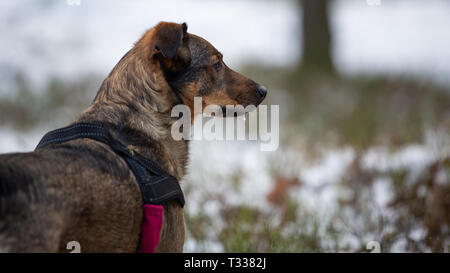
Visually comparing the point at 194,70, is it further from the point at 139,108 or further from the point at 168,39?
the point at 139,108

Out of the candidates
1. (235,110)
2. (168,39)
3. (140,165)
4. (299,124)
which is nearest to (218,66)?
(235,110)

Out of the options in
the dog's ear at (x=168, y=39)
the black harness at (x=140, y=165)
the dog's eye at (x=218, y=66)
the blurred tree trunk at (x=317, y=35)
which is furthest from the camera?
the blurred tree trunk at (x=317, y=35)

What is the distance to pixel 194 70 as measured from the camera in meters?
2.79

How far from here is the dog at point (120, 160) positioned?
73.4 inches

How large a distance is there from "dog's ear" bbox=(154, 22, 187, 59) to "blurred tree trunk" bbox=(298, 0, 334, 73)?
26.1 feet

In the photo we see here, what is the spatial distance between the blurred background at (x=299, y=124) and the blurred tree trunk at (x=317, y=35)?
0.02 metres

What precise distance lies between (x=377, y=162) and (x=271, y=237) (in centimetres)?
227

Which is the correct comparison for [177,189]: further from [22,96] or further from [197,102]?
[22,96]

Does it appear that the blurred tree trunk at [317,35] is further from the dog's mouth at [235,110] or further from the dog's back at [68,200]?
the dog's back at [68,200]

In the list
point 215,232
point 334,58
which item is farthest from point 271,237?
point 334,58

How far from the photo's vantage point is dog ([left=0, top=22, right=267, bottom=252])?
73.4 inches

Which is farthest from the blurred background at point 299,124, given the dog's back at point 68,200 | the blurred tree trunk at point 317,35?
the dog's back at point 68,200

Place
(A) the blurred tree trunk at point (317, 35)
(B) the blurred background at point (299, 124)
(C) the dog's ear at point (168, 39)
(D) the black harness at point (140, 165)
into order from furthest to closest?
(A) the blurred tree trunk at point (317, 35)
(B) the blurred background at point (299, 124)
(C) the dog's ear at point (168, 39)
(D) the black harness at point (140, 165)

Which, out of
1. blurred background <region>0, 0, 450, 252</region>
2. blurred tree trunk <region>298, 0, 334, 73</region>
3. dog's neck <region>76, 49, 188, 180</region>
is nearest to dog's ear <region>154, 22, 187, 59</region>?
dog's neck <region>76, 49, 188, 180</region>
